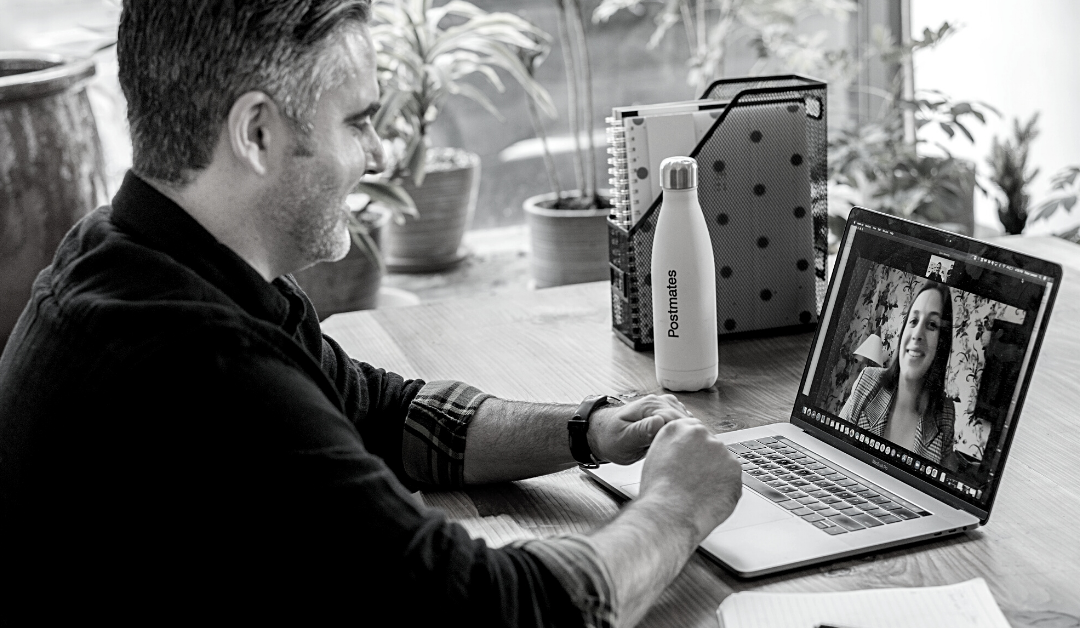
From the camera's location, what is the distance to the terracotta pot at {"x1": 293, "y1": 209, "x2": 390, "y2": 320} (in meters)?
2.85

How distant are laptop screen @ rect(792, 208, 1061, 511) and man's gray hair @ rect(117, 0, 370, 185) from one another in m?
0.60

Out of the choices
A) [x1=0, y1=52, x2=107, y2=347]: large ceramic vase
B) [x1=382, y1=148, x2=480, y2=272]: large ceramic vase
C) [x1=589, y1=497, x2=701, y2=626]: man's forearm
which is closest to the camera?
[x1=589, y1=497, x2=701, y2=626]: man's forearm

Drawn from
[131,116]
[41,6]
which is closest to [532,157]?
[41,6]

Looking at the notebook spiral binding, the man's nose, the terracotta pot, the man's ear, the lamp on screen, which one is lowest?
the terracotta pot

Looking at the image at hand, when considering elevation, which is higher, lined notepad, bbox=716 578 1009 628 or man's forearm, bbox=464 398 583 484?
man's forearm, bbox=464 398 583 484

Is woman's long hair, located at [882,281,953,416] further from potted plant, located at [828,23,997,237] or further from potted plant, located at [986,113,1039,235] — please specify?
potted plant, located at [986,113,1039,235]

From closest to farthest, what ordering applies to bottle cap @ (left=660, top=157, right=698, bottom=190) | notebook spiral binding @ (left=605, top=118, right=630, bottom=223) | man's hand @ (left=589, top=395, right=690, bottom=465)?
man's hand @ (left=589, top=395, right=690, bottom=465) < bottle cap @ (left=660, top=157, right=698, bottom=190) < notebook spiral binding @ (left=605, top=118, right=630, bottom=223)

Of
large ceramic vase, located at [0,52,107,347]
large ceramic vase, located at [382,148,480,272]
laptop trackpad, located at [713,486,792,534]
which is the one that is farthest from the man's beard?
large ceramic vase, located at [382,148,480,272]

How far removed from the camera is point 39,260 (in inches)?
88.4

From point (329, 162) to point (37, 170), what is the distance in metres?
1.51

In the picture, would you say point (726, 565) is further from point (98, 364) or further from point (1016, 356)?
point (98, 364)

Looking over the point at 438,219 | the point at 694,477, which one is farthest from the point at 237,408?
the point at 438,219

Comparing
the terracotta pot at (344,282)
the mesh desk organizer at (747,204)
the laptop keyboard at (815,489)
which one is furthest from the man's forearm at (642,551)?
the terracotta pot at (344,282)

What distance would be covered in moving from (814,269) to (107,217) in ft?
3.28
